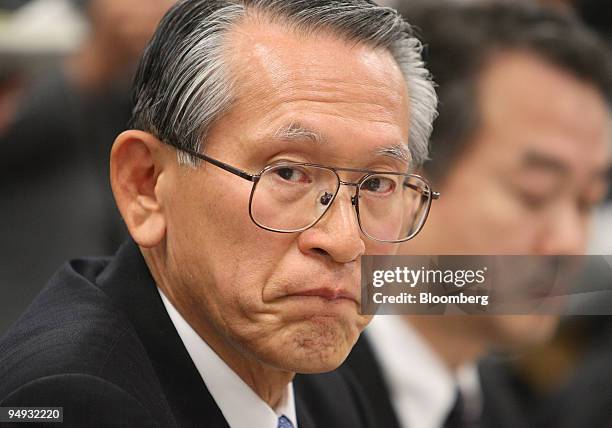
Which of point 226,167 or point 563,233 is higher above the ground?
point 226,167

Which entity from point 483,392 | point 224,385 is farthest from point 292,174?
point 483,392

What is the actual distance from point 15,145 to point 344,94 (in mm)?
1489

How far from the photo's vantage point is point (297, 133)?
1.02 metres

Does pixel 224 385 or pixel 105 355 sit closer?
pixel 105 355

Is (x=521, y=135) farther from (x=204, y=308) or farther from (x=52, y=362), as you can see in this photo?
(x=52, y=362)

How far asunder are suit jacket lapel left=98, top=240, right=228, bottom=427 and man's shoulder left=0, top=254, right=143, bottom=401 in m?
0.02

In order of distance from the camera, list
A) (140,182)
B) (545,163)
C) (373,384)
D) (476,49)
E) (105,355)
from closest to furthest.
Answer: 1. (105,355)
2. (140,182)
3. (373,384)
4. (545,163)
5. (476,49)

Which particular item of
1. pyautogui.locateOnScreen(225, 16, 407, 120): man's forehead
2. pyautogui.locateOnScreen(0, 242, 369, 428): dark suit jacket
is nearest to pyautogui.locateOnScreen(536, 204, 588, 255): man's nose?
pyautogui.locateOnScreen(0, 242, 369, 428): dark suit jacket

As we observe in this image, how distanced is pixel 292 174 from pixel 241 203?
6 centimetres

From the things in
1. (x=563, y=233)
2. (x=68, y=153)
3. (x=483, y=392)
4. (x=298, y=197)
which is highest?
(x=298, y=197)

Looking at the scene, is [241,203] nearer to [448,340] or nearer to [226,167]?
[226,167]

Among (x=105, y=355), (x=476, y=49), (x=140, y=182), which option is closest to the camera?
(x=105, y=355)

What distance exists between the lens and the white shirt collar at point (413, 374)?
1907 millimetres

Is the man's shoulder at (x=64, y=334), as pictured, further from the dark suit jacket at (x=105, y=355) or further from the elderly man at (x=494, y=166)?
the elderly man at (x=494, y=166)
